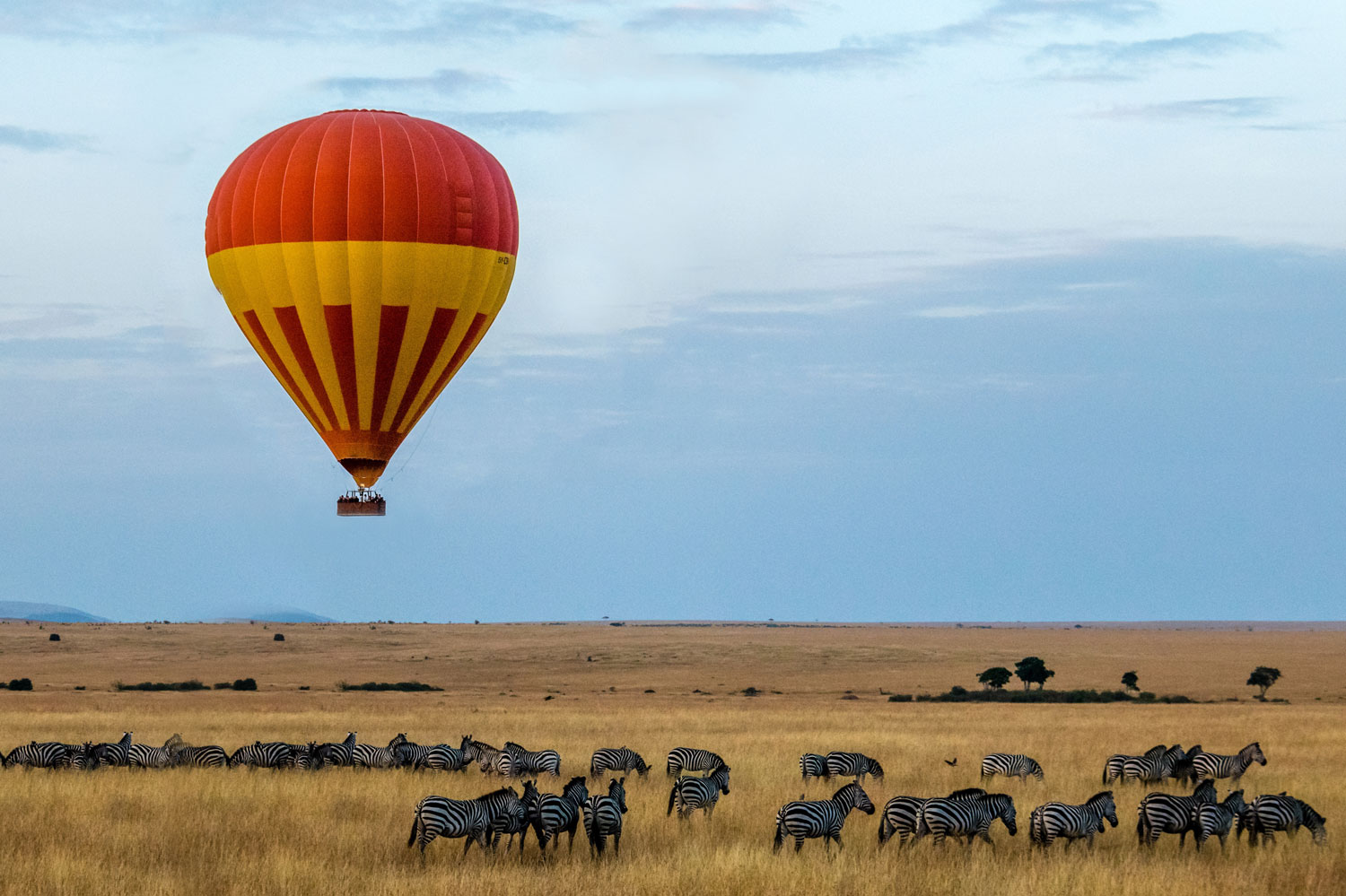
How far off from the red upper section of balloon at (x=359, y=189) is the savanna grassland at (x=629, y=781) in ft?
40.8

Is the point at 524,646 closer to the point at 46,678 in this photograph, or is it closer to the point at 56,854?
the point at 46,678

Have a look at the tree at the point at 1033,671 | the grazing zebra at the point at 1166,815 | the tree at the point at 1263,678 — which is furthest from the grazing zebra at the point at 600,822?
the tree at the point at 1263,678

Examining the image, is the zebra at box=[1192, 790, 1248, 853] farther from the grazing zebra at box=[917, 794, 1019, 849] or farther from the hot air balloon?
the hot air balloon

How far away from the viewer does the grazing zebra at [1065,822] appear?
18750 millimetres

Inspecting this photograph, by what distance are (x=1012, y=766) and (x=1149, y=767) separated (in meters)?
2.65

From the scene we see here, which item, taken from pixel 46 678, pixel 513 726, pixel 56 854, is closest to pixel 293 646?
pixel 46 678

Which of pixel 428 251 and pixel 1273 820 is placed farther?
pixel 428 251

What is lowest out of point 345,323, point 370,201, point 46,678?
point 46,678

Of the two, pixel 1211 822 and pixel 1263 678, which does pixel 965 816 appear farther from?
pixel 1263 678

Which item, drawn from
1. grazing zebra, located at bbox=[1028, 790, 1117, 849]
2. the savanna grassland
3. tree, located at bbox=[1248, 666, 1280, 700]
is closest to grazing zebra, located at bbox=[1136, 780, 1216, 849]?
the savanna grassland

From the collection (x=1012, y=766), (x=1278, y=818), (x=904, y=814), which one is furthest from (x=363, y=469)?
(x=1278, y=818)

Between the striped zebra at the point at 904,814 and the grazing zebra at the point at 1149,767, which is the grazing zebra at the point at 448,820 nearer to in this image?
the striped zebra at the point at 904,814

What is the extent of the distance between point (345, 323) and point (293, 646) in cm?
7277

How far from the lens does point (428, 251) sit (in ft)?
110
